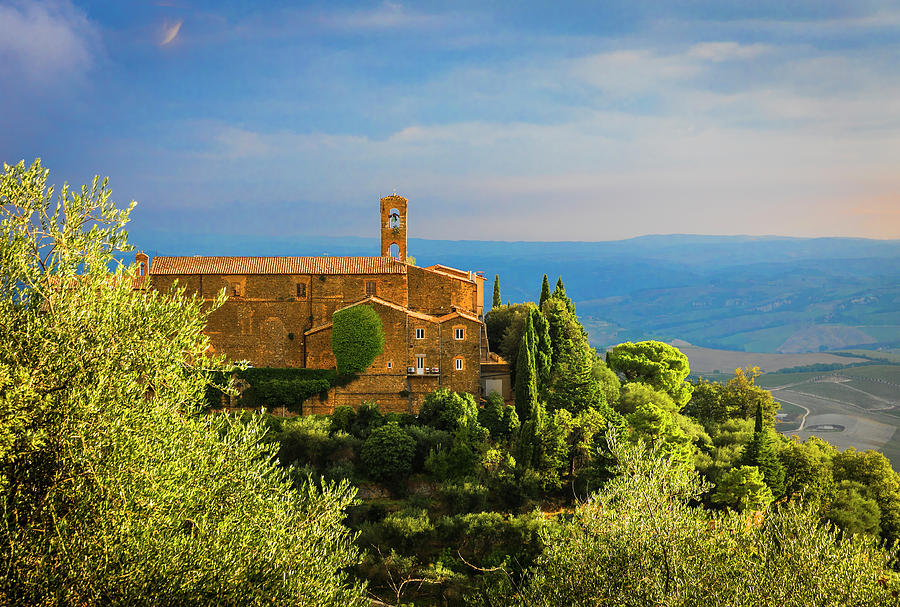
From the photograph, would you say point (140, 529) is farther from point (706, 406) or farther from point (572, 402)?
point (706, 406)

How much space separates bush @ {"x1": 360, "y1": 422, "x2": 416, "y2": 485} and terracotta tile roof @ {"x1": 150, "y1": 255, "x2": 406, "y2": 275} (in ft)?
30.2

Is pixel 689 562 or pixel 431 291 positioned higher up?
pixel 431 291

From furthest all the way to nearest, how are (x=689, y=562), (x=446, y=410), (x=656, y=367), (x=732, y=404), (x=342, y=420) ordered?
(x=732, y=404)
(x=656, y=367)
(x=446, y=410)
(x=342, y=420)
(x=689, y=562)

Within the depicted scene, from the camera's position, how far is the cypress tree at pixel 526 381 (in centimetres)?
3494

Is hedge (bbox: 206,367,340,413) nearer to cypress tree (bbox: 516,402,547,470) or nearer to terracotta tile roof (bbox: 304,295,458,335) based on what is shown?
terracotta tile roof (bbox: 304,295,458,335)

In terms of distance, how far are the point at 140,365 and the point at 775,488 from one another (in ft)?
99.7

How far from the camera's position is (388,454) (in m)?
31.7

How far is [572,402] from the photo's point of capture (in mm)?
34312

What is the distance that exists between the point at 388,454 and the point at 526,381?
24.9 ft

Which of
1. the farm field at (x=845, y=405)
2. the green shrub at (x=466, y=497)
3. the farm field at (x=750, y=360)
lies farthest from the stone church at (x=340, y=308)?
the farm field at (x=750, y=360)

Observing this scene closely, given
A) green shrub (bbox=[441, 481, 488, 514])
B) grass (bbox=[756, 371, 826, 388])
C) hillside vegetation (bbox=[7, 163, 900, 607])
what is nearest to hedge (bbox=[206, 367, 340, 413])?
green shrub (bbox=[441, 481, 488, 514])

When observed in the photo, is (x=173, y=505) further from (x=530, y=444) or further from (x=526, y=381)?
(x=526, y=381)

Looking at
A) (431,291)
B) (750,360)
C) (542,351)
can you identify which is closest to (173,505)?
(542,351)

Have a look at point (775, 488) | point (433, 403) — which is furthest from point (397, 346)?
point (775, 488)
